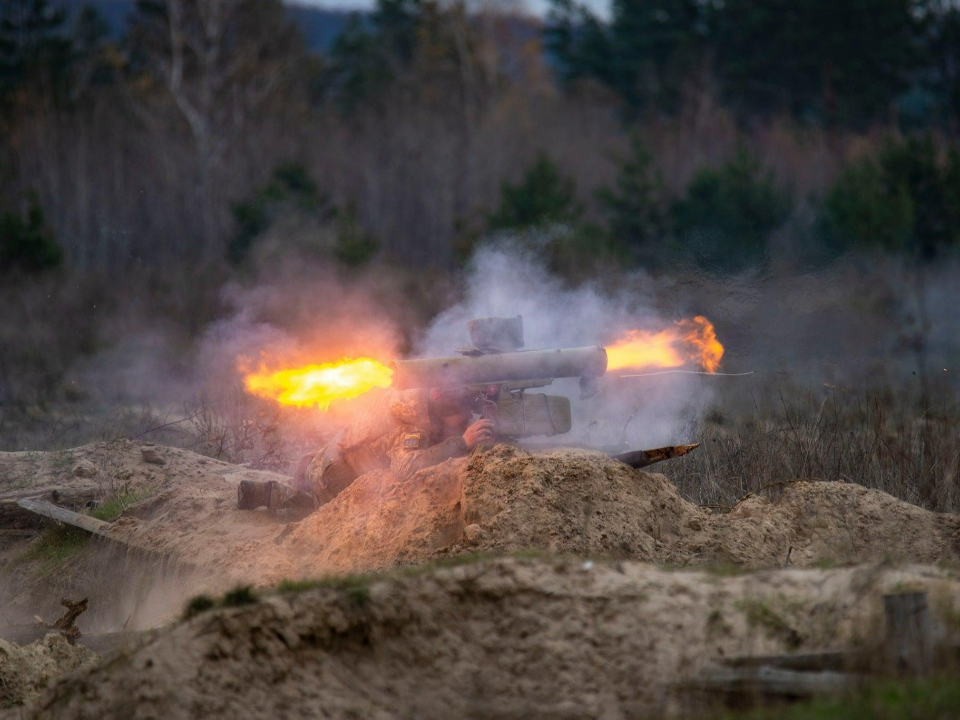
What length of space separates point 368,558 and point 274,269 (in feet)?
56.0

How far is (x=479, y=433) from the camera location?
928cm

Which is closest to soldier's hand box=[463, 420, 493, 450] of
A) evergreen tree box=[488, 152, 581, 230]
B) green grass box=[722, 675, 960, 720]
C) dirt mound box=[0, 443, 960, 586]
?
dirt mound box=[0, 443, 960, 586]

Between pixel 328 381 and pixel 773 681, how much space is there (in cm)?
634

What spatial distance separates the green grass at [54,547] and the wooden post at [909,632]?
8623 mm

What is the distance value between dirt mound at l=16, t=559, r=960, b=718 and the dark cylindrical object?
11.2ft

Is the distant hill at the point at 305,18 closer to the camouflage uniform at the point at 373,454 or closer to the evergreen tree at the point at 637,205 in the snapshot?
the evergreen tree at the point at 637,205

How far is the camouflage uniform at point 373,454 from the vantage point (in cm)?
955

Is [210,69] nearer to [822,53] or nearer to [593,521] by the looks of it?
[822,53]

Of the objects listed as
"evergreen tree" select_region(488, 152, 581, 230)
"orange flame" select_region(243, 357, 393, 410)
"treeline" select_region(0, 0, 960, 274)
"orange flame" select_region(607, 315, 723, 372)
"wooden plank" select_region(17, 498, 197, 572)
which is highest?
"treeline" select_region(0, 0, 960, 274)

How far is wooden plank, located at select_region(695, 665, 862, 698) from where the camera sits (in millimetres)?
4910

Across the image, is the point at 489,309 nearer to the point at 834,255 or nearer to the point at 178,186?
the point at 834,255

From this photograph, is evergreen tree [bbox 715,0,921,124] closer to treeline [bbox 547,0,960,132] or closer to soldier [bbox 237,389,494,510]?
treeline [bbox 547,0,960,132]

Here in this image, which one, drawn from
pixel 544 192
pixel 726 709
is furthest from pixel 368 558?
pixel 544 192

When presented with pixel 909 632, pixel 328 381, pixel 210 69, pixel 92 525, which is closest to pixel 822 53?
pixel 210 69
